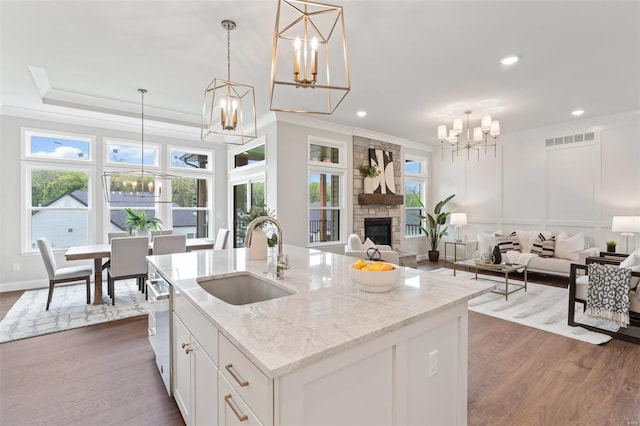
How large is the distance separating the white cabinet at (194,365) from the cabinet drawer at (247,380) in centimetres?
12

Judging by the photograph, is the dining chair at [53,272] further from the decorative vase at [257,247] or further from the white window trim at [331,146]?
the white window trim at [331,146]

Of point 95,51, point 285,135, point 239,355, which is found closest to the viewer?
point 239,355

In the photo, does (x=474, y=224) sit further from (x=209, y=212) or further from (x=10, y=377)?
(x=10, y=377)

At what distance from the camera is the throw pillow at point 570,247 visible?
5.27 metres

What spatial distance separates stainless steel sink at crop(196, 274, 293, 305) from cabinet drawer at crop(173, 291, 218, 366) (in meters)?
0.19

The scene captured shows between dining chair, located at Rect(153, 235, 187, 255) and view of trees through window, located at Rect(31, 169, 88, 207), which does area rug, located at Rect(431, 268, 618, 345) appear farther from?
view of trees through window, located at Rect(31, 169, 88, 207)

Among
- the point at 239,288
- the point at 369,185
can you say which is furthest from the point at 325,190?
the point at 239,288

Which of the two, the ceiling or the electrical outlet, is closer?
the electrical outlet

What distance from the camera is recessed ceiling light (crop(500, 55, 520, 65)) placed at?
3240 mm

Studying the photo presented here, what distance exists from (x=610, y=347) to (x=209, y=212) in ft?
22.5

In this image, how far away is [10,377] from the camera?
245cm

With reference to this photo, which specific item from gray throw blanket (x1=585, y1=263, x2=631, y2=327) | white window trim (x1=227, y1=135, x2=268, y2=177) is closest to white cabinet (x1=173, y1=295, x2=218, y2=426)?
gray throw blanket (x1=585, y1=263, x2=631, y2=327)

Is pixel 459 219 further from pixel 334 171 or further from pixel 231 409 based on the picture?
pixel 231 409

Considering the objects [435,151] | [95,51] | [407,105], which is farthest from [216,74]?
[435,151]
